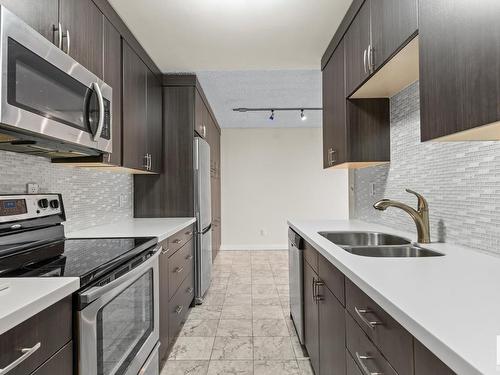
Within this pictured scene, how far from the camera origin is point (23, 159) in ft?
5.47

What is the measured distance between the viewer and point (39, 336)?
83 centimetres

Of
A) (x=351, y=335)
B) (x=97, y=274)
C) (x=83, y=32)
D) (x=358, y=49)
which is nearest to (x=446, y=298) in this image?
(x=351, y=335)

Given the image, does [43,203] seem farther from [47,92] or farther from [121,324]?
[121,324]

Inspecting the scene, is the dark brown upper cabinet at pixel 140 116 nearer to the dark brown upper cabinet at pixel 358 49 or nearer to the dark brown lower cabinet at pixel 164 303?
the dark brown lower cabinet at pixel 164 303

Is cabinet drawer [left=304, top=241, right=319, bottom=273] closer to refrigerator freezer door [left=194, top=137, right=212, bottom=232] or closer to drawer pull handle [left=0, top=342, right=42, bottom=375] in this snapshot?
drawer pull handle [left=0, top=342, right=42, bottom=375]

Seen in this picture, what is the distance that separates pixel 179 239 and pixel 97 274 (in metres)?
1.39

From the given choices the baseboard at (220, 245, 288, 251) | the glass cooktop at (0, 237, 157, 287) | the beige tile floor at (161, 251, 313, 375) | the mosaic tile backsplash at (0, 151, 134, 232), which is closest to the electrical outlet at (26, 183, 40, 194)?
the mosaic tile backsplash at (0, 151, 134, 232)

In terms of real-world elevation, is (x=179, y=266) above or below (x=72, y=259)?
below

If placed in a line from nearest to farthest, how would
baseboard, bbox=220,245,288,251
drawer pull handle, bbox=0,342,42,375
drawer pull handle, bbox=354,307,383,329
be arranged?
drawer pull handle, bbox=0,342,42,375
drawer pull handle, bbox=354,307,383,329
baseboard, bbox=220,245,288,251

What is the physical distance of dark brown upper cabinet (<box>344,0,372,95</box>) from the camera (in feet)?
5.76

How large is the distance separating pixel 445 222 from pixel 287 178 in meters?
4.59

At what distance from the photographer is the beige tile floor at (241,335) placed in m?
2.06

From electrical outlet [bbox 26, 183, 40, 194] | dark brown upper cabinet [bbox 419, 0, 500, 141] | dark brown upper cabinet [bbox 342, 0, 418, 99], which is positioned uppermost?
dark brown upper cabinet [bbox 342, 0, 418, 99]

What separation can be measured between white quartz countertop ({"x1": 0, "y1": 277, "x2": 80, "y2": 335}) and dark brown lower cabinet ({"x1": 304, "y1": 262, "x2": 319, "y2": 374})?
1.25 m
